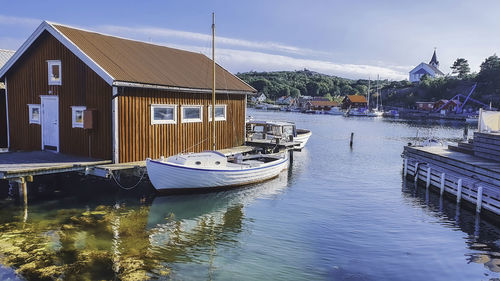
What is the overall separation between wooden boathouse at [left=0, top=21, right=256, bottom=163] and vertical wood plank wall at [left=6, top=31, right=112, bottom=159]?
4cm

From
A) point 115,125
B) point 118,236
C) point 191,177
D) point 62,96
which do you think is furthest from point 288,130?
point 118,236

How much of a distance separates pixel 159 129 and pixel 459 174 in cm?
1459

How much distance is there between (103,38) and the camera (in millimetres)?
21078

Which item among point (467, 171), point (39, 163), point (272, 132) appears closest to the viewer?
point (39, 163)

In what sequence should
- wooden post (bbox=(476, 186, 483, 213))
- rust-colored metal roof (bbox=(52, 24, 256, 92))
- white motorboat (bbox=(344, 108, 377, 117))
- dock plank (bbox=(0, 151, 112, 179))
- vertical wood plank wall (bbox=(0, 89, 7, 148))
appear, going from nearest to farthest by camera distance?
dock plank (bbox=(0, 151, 112, 179))
wooden post (bbox=(476, 186, 483, 213))
rust-colored metal roof (bbox=(52, 24, 256, 92))
vertical wood plank wall (bbox=(0, 89, 7, 148))
white motorboat (bbox=(344, 108, 377, 117))

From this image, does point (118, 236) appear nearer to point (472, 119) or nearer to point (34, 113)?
point (34, 113)

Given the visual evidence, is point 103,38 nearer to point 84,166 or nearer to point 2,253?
point 84,166

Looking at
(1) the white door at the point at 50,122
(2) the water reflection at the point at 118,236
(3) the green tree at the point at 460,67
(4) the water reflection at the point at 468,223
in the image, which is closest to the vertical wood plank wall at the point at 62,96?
(1) the white door at the point at 50,122

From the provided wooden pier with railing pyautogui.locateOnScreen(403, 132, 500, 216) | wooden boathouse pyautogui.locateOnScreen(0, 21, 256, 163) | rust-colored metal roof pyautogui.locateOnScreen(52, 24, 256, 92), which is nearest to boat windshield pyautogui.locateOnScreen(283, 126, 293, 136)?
Result: rust-colored metal roof pyautogui.locateOnScreen(52, 24, 256, 92)

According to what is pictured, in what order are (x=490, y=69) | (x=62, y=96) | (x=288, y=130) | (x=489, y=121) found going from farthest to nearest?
(x=490, y=69) < (x=288, y=130) < (x=489, y=121) < (x=62, y=96)

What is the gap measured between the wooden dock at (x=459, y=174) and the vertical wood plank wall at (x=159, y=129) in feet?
38.4

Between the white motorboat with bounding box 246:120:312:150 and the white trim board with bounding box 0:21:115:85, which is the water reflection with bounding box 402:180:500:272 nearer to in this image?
→ the white motorboat with bounding box 246:120:312:150

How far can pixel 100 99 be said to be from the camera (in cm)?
1759

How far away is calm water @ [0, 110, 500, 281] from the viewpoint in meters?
10.9
